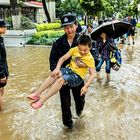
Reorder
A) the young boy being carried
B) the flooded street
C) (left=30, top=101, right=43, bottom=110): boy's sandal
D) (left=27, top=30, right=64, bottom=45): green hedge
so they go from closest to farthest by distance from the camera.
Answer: (left=30, top=101, right=43, bottom=110): boy's sandal → the young boy being carried → the flooded street → (left=27, top=30, right=64, bottom=45): green hedge

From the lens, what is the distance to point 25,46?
19031mm

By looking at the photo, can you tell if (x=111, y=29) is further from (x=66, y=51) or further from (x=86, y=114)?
(x=66, y=51)

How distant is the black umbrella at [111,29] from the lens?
9047 millimetres

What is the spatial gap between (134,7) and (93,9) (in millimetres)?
8723

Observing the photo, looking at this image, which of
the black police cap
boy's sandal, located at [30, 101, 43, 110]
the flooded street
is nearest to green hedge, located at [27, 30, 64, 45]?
the flooded street

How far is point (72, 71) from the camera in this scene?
17.7 feet

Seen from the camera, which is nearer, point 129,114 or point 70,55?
point 70,55

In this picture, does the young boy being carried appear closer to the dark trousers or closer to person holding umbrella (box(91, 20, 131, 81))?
the dark trousers

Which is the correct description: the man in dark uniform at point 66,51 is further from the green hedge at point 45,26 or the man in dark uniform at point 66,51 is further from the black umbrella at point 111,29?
the green hedge at point 45,26

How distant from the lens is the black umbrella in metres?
9.05

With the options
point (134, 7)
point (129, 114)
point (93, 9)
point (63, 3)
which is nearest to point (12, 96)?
point (129, 114)

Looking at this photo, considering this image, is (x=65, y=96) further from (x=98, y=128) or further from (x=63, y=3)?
(x=63, y=3)

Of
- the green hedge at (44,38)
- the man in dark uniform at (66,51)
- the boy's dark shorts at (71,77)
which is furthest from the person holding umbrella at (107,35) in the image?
the green hedge at (44,38)

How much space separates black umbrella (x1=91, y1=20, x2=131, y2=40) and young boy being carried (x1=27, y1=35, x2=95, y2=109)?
366 cm
